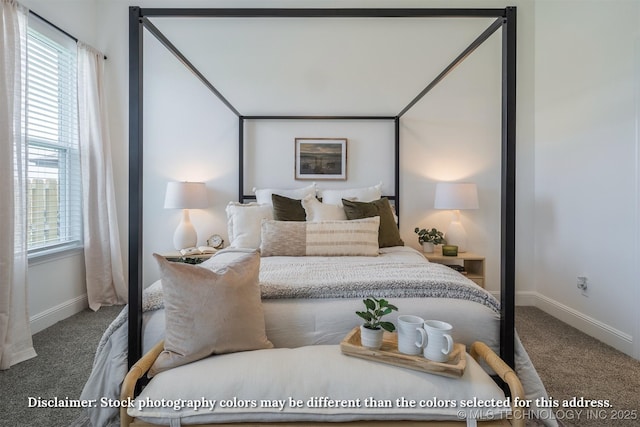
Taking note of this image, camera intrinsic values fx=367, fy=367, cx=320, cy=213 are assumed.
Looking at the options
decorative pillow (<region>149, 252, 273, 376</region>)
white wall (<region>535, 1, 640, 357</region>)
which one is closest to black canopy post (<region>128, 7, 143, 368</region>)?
decorative pillow (<region>149, 252, 273, 376</region>)

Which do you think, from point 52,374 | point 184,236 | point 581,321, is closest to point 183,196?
point 184,236

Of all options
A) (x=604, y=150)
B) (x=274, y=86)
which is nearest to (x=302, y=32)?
(x=274, y=86)

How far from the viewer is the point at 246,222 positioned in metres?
2.95

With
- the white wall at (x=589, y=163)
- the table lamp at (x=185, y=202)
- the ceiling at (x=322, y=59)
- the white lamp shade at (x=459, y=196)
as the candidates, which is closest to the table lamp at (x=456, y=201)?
the white lamp shade at (x=459, y=196)

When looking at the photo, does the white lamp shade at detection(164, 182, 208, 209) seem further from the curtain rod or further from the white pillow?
the curtain rod

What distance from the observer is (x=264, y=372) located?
1.21 metres

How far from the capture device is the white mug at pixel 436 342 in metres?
1.23

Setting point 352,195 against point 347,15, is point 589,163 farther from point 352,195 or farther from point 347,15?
point 347,15

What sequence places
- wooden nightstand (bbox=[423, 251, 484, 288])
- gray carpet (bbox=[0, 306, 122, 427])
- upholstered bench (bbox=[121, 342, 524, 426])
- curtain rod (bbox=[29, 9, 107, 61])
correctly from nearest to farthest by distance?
1. upholstered bench (bbox=[121, 342, 524, 426])
2. gray carpet (bbox=[0, 306, 122, 427])
3. curtain rod (bbox=[29, 9, 107, 61])
4. wooden nightstand (bbox=[423, 251, 484, 288])

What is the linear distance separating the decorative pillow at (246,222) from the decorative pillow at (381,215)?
2.19 feet

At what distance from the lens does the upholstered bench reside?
116cm

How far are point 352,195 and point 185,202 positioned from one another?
1.51 metres

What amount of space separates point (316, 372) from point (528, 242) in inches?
125

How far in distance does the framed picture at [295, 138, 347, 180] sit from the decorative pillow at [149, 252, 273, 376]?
235cm
